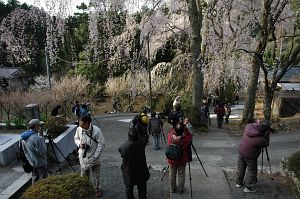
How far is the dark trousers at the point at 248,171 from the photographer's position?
6586mm

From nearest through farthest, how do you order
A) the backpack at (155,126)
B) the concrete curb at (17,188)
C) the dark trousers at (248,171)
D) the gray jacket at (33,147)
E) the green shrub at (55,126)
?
the gray jacket at (33,147)
the concrete curb at (17,188)
the dark trousers at (248,171)
the green shrub at (55,126)
the backpack at (155,126)

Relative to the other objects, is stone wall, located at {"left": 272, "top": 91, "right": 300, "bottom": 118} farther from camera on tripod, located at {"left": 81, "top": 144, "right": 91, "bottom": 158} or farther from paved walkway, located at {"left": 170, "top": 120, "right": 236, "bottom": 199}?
camera on tripod, located at {"left": 81, "top": 144, "right": 91, "bottom": 158}

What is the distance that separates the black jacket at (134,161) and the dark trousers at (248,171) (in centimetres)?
213

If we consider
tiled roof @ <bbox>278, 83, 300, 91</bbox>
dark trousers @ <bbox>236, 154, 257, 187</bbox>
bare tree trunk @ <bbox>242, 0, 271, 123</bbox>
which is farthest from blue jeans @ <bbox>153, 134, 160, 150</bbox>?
tiled roof @ <bbox>278, 83, 300, 91</bbox>

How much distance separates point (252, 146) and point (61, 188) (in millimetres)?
3452

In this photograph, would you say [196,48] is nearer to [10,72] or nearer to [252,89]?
[252,89]

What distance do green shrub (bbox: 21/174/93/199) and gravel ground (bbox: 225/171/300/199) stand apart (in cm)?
279

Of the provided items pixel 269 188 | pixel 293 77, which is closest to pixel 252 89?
pixel 269 188

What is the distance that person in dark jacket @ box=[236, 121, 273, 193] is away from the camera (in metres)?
6.38

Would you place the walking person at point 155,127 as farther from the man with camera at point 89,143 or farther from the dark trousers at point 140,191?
the dark trousers at point 140,191

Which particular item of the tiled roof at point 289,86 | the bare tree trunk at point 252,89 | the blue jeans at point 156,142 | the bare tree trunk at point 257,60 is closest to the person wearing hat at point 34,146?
the blue jeans at point 156,142

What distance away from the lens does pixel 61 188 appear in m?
5.70

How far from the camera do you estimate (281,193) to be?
6.74m

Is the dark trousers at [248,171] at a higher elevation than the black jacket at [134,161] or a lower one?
lower
